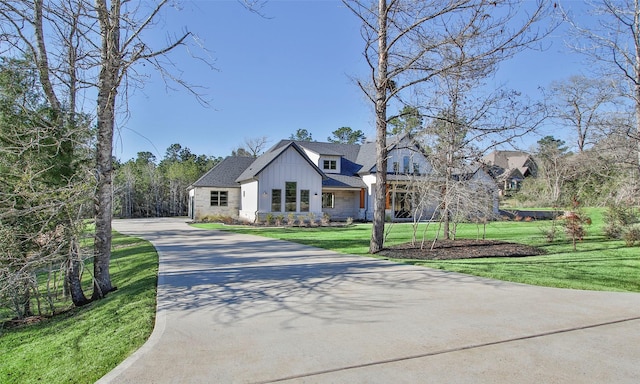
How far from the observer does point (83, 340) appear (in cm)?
481

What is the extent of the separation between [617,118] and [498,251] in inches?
197

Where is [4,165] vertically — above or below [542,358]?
above

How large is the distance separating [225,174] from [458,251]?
22.1 meters

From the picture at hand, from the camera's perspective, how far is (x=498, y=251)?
37.0 feet

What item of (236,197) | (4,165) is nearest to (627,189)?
(4,165)

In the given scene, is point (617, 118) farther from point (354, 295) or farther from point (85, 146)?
point (85, 146)

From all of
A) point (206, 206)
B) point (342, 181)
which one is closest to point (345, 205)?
point (342, 181)

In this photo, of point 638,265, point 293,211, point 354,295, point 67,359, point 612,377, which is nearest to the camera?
point 612,377

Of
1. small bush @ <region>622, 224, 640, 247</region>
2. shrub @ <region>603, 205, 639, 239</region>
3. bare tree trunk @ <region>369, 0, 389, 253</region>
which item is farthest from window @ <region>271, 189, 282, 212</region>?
small bush @ <region>622, 224, 640, 247</region>

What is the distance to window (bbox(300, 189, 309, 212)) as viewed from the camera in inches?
1000

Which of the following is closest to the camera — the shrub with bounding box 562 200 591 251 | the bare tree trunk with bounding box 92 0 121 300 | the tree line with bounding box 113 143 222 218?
the bare tree trunk with bounding box 92 0 121 300

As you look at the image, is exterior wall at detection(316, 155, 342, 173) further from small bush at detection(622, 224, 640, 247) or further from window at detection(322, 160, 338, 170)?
small bush at detection(622, 224, 640, 247)

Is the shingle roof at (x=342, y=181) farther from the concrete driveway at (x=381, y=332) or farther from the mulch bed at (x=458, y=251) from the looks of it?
the concrete driveway at (x=381, y=332)

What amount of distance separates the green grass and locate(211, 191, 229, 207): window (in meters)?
21.5
